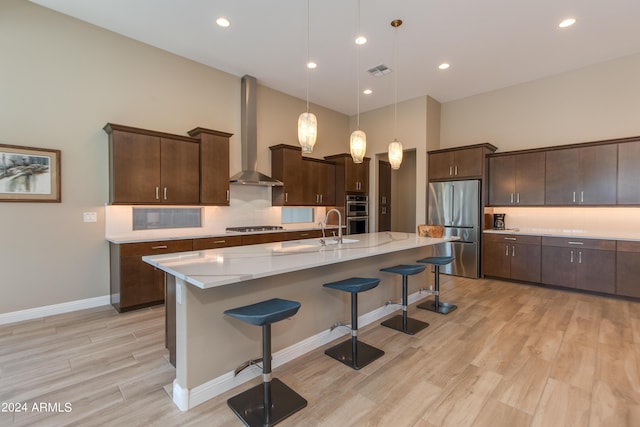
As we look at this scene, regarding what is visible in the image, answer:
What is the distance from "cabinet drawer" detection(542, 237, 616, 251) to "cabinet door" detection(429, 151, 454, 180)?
6.19 ft

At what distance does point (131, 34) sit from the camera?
391cm

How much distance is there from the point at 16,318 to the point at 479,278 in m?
6.53

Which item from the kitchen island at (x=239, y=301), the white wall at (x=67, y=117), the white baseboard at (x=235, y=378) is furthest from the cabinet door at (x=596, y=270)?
the white wall at (x=67, y=117)

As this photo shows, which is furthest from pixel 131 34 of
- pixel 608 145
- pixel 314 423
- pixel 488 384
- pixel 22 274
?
pixel 608 145

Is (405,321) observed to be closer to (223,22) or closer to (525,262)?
(525,262)

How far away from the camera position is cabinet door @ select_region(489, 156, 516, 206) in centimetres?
517

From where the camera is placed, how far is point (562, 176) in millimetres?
4703

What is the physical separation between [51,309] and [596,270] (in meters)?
7.18

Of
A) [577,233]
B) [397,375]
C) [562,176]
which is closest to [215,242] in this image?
[397,375]

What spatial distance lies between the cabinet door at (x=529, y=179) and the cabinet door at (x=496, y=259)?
825 millimetres

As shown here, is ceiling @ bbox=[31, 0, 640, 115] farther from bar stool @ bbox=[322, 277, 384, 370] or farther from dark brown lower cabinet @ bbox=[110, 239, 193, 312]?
bar stool @ bbox=[322, 277, 384, 370]

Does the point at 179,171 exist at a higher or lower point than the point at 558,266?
higher

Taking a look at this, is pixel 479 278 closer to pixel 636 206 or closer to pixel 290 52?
pixel 636 206

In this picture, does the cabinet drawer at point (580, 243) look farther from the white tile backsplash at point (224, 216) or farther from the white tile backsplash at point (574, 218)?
the white tile backsplash at point (224, 216)
